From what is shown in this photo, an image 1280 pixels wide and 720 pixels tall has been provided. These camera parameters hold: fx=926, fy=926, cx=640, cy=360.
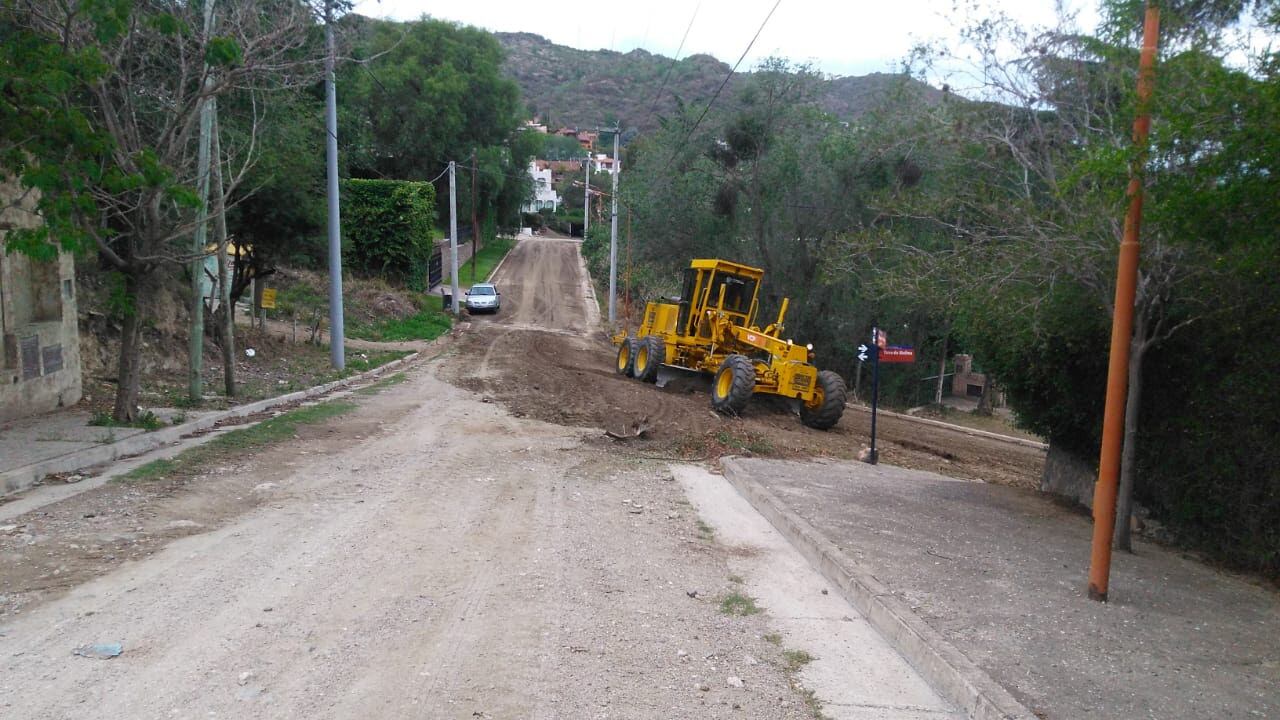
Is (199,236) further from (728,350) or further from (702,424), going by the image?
(728,350)

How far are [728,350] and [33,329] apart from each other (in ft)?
41.9

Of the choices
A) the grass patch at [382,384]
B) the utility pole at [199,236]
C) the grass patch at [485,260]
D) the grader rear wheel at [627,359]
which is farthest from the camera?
the grass patch at [485,260]

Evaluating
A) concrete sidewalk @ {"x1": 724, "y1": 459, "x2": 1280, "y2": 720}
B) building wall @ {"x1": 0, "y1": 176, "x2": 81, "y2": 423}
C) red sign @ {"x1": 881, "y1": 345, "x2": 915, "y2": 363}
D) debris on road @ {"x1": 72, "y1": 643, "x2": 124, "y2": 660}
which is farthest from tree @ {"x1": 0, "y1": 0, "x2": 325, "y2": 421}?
red sign @ {"x1": 881, "y1": 345, "x2": 915, "y2": 363}

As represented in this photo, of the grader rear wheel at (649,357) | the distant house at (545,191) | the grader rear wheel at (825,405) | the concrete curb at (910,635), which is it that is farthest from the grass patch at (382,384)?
the distant house at (545,191)

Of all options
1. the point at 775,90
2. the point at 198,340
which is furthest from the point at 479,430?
the point at 775,90

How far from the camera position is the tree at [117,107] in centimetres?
1028

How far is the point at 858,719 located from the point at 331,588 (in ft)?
12.5

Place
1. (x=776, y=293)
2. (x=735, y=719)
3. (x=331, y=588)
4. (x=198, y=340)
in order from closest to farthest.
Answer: (x=735, y=719) → (x=331, y=588) → (x=198, y=340) → (x=776, y=293)

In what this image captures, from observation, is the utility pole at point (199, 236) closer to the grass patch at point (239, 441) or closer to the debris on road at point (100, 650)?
the grass patch at point (239, 441)

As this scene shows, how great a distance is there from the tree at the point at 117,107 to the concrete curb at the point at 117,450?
749 mm

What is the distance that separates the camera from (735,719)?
16.4ft

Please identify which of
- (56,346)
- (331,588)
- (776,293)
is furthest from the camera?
(776,293)

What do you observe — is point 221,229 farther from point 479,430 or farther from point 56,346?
point 479,430

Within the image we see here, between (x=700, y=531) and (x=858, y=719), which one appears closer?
(x=858, y=719)
